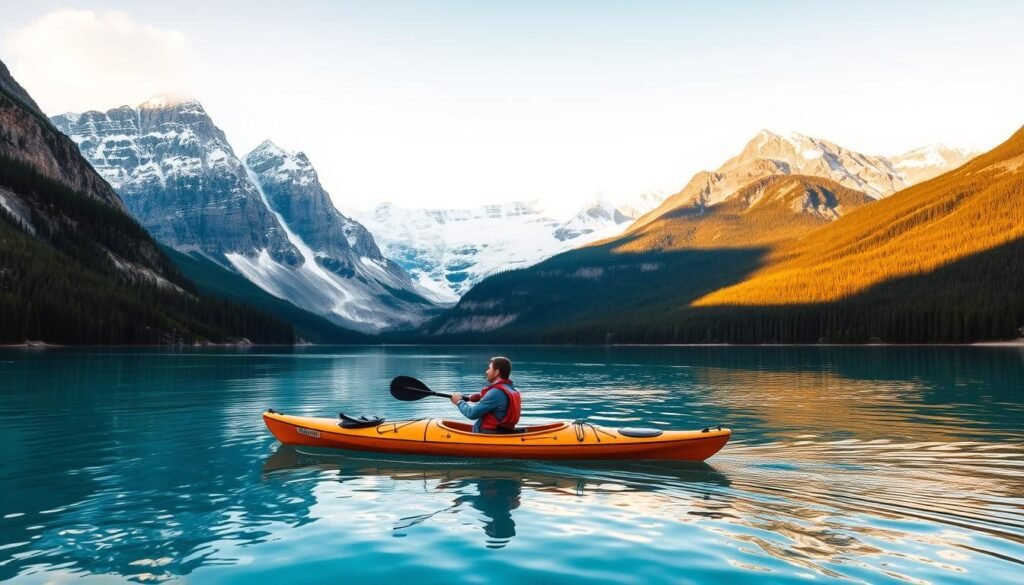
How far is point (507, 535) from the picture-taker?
42.7 feet

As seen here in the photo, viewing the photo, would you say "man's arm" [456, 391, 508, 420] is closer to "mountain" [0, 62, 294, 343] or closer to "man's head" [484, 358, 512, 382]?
"man's head" [484, 358, 512, 382]

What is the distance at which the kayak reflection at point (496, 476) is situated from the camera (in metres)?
15.3

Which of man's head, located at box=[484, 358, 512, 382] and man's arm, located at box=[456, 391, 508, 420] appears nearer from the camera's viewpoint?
man's head, located at box=[484, 358, 512, 382]

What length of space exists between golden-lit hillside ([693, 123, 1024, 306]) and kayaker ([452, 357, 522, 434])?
14238cm

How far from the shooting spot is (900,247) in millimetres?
169250

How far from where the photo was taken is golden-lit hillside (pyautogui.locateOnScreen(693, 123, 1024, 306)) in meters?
151

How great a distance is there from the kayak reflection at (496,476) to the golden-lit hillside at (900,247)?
142 meters

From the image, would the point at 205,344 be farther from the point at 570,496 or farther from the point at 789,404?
the point at 570,496

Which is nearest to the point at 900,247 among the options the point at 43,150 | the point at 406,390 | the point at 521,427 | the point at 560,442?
the point at 406,390

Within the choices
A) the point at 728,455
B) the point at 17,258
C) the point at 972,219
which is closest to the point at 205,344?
the point at 17,258

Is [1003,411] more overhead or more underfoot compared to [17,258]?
more underfoot

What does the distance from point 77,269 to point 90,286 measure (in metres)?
8.80

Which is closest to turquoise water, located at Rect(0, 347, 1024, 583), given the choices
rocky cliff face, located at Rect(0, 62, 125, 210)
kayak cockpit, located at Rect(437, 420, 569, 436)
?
kayak cockpit, located at Rect(437, 420, 569, 436)

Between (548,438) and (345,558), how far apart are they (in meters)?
8.16
